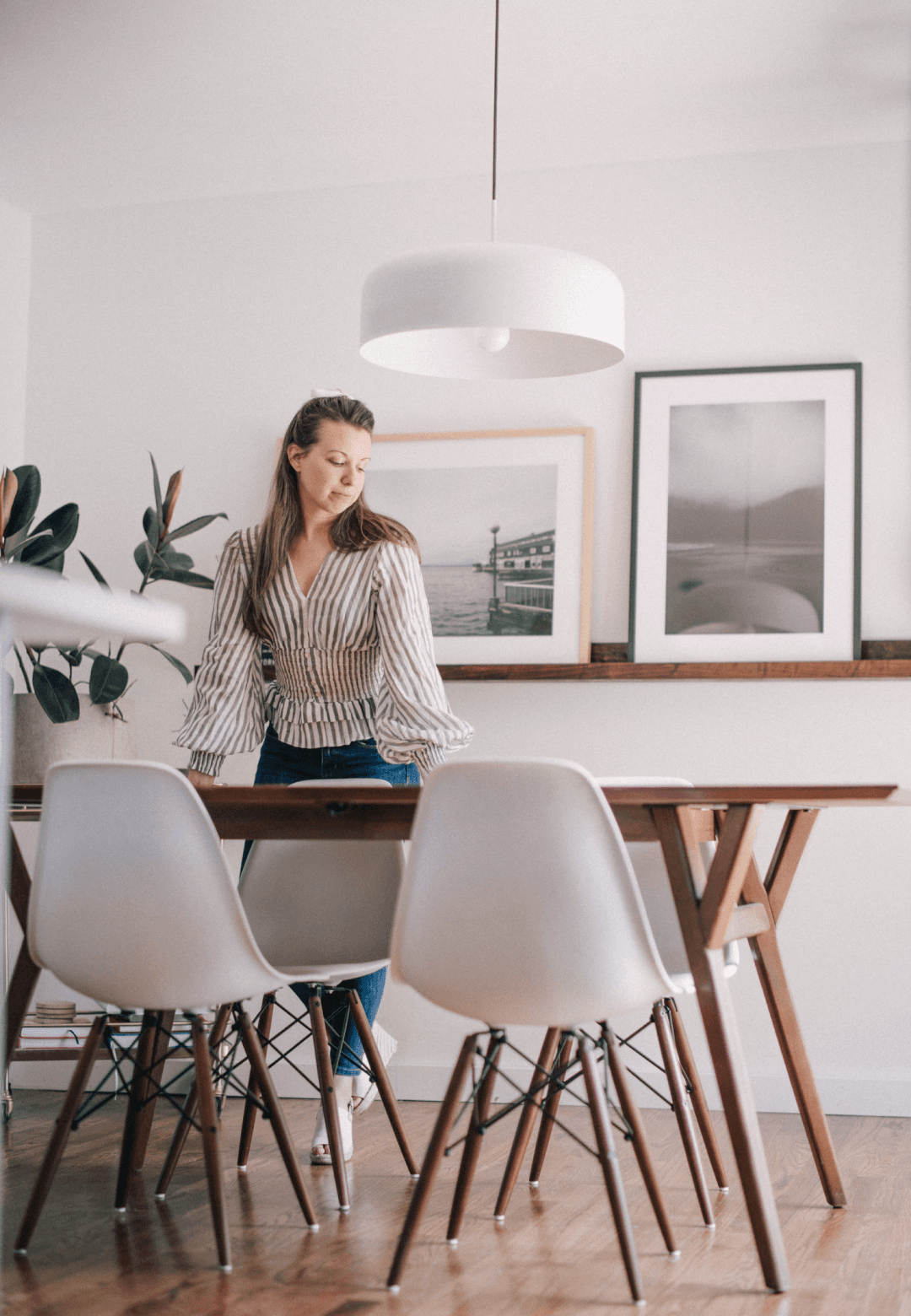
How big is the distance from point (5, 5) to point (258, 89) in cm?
63

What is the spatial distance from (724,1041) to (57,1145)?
1040mm

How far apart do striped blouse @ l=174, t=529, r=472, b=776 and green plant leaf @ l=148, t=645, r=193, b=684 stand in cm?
70

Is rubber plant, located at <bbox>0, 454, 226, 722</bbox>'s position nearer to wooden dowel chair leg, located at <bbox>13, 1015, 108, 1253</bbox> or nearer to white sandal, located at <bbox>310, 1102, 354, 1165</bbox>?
white sandal, located at <bbox>310, 1102, 354, 1165</bbox>

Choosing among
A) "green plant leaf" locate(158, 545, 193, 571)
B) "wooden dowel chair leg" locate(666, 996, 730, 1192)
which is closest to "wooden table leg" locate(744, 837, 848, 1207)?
"wooden dowel chair leg" locate(666, 996, 730, 1192)

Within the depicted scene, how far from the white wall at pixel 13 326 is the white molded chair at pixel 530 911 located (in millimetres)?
2683

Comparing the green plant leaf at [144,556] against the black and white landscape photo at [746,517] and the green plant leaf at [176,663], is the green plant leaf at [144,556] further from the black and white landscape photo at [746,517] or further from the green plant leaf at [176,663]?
the black and white landscape photo at [746,517]

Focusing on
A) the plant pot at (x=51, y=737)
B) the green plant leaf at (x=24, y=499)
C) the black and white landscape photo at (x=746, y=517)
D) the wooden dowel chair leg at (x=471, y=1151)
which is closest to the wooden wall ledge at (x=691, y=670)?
the black and white landscape photo at (x=746, y=517)

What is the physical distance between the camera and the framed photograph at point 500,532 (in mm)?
3600

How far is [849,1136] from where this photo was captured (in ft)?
9.98

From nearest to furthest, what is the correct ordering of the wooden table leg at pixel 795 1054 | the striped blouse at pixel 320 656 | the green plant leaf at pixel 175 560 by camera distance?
the wooden table leg at pixel 795 1054
the striped blouse at pixel 320 656
the green plant leaf at pixel 175 560

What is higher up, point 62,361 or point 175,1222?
point 62,361

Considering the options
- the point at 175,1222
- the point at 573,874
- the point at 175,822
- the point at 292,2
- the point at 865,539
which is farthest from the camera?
the point at 865,539

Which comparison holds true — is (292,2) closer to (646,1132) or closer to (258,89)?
(258,89)

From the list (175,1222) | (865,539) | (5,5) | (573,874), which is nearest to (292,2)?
(5,5)
